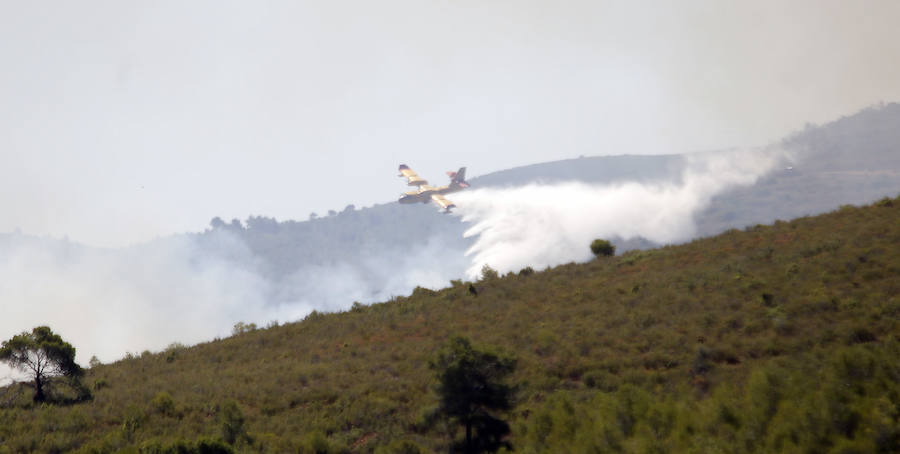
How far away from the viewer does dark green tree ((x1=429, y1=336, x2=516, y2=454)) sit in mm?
21219

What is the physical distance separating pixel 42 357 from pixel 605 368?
88.8 feet

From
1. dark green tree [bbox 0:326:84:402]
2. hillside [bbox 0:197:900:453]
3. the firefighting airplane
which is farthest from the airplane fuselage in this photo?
dark green tree [bbox 0:326:84:402]

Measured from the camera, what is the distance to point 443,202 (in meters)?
134

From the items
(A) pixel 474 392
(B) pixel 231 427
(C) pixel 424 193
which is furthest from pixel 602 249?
(C) pixel 424 193

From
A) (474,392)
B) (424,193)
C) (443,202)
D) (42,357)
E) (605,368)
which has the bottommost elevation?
(605,368)

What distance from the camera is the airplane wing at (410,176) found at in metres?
157

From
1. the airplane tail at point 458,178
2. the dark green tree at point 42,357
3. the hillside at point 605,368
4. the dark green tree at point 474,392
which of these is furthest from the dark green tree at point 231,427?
the airplane tail at point 458,178

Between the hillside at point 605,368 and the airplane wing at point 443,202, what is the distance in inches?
3474

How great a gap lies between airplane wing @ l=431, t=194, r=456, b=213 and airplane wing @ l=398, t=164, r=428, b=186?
58.6 ft

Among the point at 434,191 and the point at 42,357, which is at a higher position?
the point at 434,191

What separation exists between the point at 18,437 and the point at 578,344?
79.0 ft

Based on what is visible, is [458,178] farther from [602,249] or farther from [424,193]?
[602,249]

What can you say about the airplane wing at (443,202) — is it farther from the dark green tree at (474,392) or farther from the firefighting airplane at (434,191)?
the dark green tree at (474,392)

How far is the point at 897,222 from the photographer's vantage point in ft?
116
